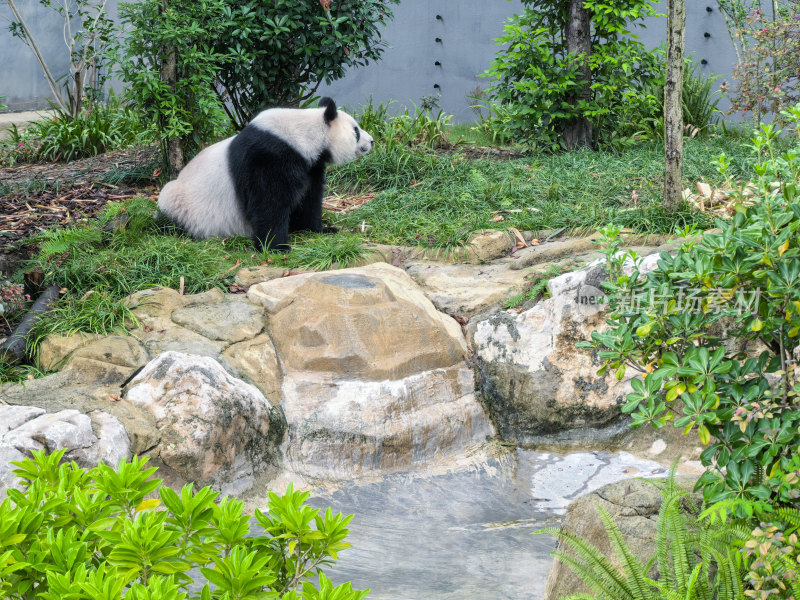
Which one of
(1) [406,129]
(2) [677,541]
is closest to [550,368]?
(2) [677,541]

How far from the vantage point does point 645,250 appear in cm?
489

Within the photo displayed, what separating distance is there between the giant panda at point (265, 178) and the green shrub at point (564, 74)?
2.80 meters

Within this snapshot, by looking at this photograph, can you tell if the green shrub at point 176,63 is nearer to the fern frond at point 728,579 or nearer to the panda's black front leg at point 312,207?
the panda's black front leg at point 312,207

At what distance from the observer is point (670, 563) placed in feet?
8.32

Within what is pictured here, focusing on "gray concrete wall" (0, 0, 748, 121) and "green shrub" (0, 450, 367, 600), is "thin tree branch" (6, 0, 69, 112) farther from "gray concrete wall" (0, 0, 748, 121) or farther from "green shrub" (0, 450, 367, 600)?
"green shrub" (0, 450, 367, 600)

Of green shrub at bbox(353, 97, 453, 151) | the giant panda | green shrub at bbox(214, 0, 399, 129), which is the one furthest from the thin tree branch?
the giant panda

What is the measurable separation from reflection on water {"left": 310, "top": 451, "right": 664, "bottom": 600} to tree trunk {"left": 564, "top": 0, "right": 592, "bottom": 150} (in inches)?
196

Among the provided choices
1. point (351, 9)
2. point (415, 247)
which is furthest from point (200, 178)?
point (351, 9)

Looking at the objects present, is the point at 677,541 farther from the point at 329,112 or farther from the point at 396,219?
the point at 329,112

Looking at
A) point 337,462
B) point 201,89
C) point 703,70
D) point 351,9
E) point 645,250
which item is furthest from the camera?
point 703,70

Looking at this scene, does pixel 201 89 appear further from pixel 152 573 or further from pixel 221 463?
pixel 152 573

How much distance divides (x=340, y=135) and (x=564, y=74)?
10.3 ft

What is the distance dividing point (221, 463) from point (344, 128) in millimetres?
3168

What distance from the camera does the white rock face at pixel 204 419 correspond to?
3512 mm
